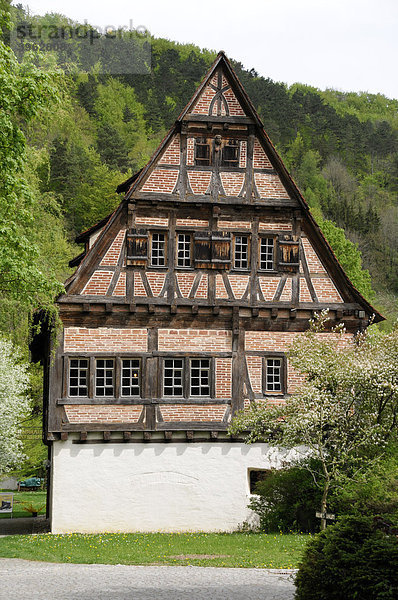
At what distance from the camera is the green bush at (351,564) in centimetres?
934

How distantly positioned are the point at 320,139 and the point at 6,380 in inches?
2671

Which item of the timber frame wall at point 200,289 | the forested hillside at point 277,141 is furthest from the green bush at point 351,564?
the forested hillside at point 277,141

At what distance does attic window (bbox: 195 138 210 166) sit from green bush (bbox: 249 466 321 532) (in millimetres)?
9104

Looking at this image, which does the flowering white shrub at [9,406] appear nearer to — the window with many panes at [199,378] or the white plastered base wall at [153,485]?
the white plastered base wall at [153,485]

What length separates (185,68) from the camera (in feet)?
326

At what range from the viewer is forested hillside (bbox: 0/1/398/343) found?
236 feet

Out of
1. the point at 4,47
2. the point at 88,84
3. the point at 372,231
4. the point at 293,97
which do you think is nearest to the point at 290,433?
the point at 4,47

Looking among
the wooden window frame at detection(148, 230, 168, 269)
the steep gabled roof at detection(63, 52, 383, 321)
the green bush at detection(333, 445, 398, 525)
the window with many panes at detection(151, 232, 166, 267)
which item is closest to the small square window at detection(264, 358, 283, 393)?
the steep gabled roof at detection(63, 52, 383, 321)

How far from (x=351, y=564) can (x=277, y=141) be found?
3383 inches

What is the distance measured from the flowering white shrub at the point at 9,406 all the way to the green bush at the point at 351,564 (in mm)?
27736

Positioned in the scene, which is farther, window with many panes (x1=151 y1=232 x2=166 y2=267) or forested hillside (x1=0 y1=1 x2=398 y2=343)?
forested hillside (x1=0 y1=1 x2=398 y2=343)

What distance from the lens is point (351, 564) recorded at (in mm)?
9648

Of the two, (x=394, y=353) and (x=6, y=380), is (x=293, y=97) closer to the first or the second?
(x=6, y=380)

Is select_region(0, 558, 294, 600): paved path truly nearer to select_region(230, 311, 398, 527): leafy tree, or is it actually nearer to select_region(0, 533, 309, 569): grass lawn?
select_region(0, 533, 309, 569): grass lawn
